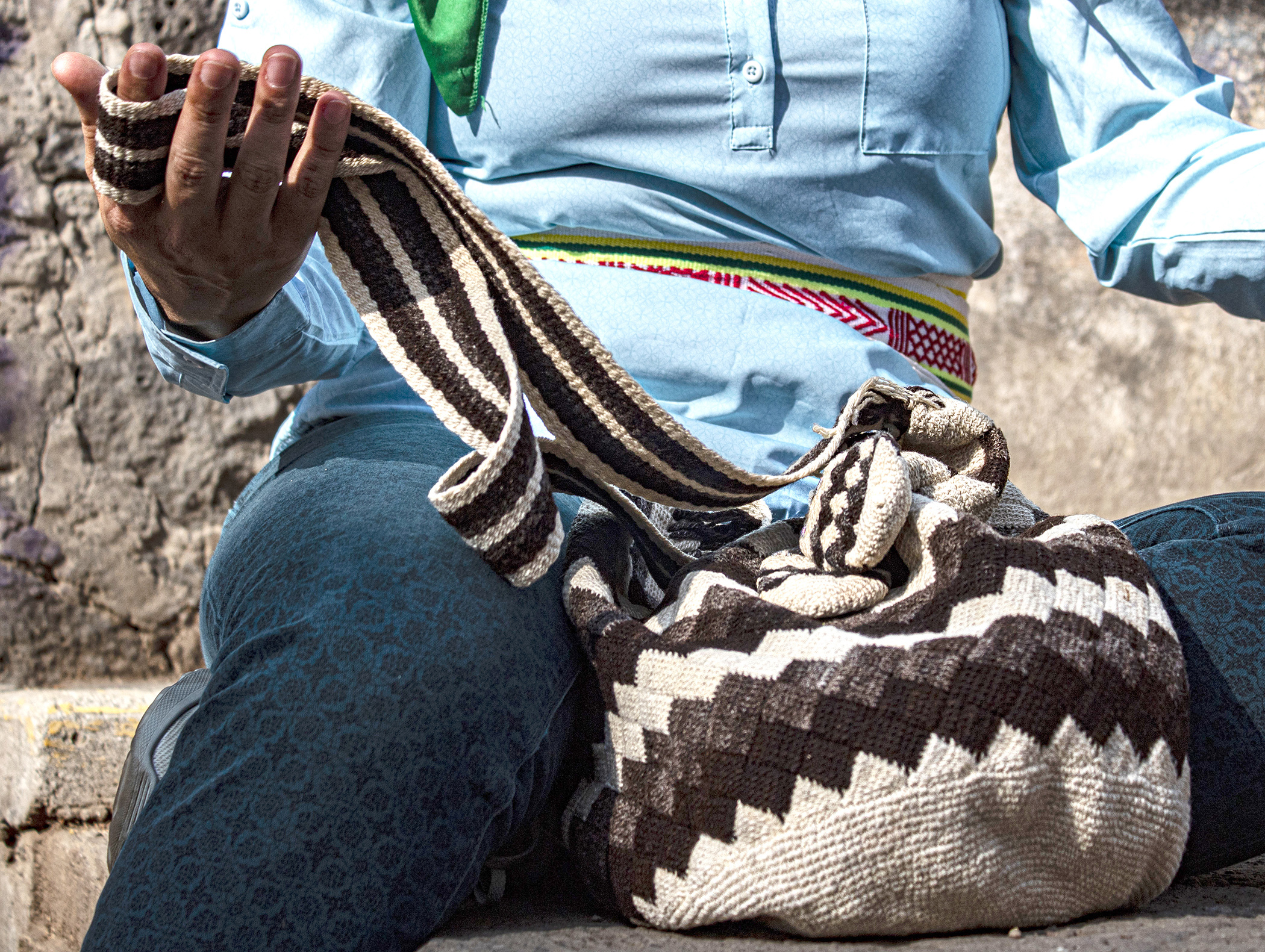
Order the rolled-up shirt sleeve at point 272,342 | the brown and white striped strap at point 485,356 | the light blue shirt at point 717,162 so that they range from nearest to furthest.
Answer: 1. the brown and white striped strap at point 485,356
2. the rolled-up shirt sleeve at point 272,342
3. the light blue shirt at point 717,162

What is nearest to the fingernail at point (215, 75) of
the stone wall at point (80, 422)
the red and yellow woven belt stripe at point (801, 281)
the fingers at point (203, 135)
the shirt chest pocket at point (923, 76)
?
the fingers at point (203, 135)

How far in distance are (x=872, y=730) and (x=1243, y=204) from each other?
687mm

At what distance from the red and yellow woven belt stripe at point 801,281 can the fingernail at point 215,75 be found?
16.3 inches

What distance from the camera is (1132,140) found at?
1104mm

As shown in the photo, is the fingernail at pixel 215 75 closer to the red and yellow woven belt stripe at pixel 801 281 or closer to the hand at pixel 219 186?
the hand at pixel 219 186

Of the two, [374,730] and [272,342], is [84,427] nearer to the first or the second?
[272,342]

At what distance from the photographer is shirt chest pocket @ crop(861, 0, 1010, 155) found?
99 cm

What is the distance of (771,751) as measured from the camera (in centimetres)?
61

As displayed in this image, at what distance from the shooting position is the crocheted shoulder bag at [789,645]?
594mm

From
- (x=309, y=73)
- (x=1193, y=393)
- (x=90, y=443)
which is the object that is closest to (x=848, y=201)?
(x=309, y=73)

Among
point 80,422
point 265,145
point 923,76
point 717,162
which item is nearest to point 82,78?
point 265,145

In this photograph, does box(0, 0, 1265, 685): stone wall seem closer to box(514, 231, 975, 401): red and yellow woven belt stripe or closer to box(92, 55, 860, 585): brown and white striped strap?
box(514, 231, 975, 401): red and yellow woven belt stripe

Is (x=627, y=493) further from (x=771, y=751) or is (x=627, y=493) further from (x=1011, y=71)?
(x=1011, y=71)

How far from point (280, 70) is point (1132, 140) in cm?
90
